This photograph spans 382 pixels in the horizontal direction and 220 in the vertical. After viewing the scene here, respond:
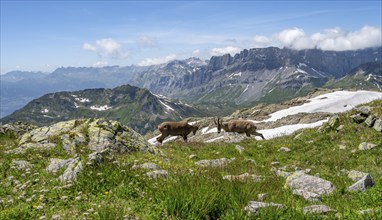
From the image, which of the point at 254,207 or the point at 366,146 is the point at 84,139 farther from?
the point at 366,146

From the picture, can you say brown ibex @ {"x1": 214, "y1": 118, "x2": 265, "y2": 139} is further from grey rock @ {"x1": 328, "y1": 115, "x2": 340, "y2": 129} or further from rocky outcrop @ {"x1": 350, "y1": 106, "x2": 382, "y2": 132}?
rocky outcrop @ {"x1": 350, "y1": 106, "x2": 382, "y2": 132}

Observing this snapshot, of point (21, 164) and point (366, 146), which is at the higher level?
point (21, 164)

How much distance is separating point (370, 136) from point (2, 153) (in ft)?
67.6

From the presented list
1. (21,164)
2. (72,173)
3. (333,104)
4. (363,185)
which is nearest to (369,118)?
(363,185)

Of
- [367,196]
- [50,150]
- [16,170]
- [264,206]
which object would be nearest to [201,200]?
[264,206]

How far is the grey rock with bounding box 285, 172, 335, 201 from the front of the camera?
10.9 m

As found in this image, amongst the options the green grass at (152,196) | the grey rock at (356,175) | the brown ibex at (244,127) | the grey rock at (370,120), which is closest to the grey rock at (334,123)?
the grey rock at (370,120)

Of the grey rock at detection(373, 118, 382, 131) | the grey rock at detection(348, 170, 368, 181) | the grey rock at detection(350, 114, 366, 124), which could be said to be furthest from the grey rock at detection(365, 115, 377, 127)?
the grey rock at detection(348, 170, 368, 181)

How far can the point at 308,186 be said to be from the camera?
38.9ft

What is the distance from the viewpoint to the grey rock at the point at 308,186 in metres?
10.9

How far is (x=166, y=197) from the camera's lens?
308 inches

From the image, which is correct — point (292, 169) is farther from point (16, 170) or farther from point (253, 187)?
point (16, 170)

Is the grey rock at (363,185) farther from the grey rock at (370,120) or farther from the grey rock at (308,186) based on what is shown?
the grey rock at (370,120)

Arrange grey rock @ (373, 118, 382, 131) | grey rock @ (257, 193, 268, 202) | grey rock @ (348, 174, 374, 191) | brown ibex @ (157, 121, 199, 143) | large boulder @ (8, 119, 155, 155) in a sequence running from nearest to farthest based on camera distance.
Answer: grey rock @ (257, 193, 268, 202) → grey rock @ (348, 174, 374, 191) → large boulder @ (8, 119, 155, 155) → grey rock @ (373, 118, 382, 131) → brown ibex @ (157, 121, 199, 143)
